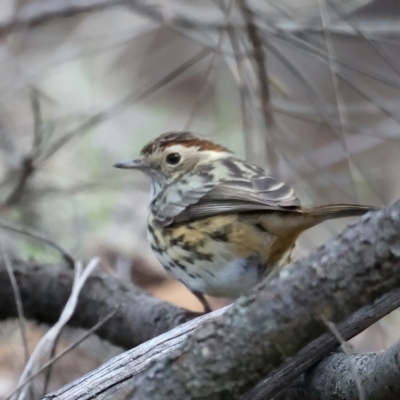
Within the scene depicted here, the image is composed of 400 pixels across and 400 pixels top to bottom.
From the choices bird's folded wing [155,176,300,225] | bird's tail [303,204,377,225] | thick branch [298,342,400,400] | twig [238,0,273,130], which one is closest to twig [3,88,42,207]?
bird's folded wing [155,176,300,225]

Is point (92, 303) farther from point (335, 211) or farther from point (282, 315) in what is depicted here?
point (282, 315)

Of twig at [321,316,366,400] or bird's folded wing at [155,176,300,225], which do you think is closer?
twig at [321,316,366,400]

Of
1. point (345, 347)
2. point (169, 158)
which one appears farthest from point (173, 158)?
point (345, 347)

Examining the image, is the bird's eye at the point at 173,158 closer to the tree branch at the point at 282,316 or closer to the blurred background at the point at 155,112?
the blurred background at the point at 155,112

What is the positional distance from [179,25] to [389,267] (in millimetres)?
2722

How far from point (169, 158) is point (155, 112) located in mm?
3599

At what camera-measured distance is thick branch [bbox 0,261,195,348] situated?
280 cm

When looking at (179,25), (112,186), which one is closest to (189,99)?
(112,186)

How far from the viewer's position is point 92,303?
2893mm

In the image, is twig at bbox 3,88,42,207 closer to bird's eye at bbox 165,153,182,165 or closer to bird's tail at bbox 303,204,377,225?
bird's eye at bbox 165,153,182,165

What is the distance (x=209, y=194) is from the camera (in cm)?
285

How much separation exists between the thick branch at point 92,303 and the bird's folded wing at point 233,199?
0.35 metres

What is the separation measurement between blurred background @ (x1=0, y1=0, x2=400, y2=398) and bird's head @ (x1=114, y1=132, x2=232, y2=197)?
12 cm

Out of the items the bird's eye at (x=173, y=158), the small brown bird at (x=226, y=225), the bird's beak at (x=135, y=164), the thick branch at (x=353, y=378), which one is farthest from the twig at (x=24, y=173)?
the thick branch at (x=353, y=378)
